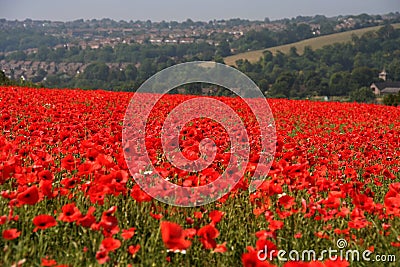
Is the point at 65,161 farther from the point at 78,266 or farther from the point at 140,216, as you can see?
the point at 78,266

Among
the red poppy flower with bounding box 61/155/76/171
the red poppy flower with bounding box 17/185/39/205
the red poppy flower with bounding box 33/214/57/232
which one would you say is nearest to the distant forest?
the red poppy flower with bounding box 61/155/76/171

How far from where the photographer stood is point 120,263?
2740mm

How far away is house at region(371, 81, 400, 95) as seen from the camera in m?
70.7

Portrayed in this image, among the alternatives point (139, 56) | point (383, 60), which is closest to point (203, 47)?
point (139, 56)

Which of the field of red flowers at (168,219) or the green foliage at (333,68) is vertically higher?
the green foliage at (333,68)

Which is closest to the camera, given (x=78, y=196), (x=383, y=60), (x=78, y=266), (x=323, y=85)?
(x=78, y=266)

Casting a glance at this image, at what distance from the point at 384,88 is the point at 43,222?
78.3 m

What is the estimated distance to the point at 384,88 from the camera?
74.8 m

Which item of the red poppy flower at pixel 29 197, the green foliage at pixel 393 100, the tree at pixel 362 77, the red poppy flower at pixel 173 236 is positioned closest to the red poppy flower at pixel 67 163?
the red poppy flower at pixel 29 197

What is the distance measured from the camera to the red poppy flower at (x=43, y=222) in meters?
2.43

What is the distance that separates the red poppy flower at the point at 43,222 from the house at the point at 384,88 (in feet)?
233

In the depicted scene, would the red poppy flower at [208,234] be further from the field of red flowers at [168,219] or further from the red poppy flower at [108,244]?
the red poppy flower at [108,244]

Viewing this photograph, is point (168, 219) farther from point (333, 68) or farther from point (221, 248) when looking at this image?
point (333, 68)

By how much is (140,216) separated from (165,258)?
2.13 feet
